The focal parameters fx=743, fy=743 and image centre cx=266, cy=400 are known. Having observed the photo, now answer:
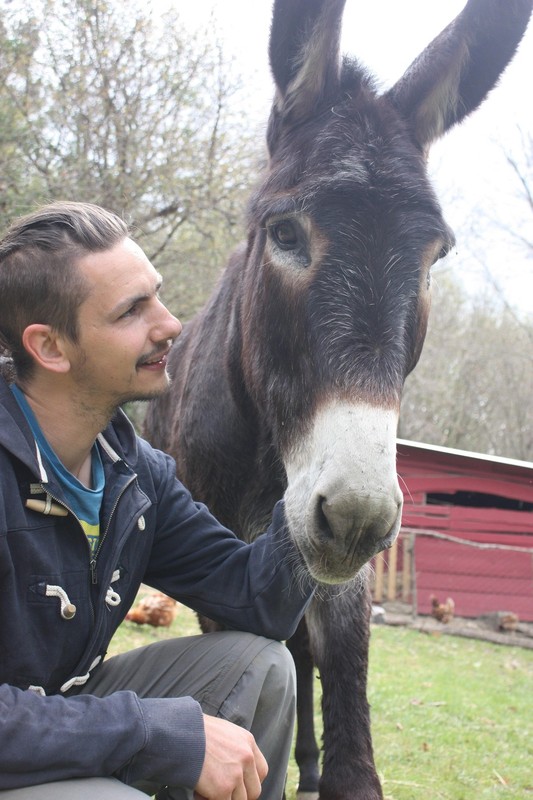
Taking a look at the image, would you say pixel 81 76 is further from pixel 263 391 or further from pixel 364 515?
pixel 364 515

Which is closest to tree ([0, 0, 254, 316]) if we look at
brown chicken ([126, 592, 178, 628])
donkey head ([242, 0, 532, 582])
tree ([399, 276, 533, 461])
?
brown chicken ([126, 592, 178, 628])

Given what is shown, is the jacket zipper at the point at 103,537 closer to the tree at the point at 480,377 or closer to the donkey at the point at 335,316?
the donkey at the point at 335,316

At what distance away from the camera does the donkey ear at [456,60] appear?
2666 mm

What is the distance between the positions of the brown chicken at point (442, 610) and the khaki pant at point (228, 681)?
415 inches

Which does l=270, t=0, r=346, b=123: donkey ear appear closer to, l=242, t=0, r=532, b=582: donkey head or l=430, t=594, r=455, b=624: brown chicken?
l=242, t=0, r=532, b=582: donkey head

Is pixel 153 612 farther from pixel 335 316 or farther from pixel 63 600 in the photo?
pixel 335 316

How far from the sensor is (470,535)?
1350 centimetres

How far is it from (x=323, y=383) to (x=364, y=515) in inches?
18.1

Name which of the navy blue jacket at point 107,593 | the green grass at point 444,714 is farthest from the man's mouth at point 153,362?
the green grass at point 444,714

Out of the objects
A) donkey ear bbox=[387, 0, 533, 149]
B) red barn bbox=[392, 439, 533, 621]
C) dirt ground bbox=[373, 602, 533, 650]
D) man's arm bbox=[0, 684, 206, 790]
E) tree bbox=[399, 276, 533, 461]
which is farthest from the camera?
tree bbox=[399, 276, 533, 461]

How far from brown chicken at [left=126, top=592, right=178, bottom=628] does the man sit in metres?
5.69

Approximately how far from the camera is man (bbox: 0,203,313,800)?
5.84ft

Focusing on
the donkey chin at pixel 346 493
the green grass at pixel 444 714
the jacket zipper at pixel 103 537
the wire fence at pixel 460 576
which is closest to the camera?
the donkey chin at pixel 346 493

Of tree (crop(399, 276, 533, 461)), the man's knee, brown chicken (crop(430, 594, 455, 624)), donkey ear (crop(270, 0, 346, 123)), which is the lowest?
brown chicken (crop(430, 594, 455, 624))
